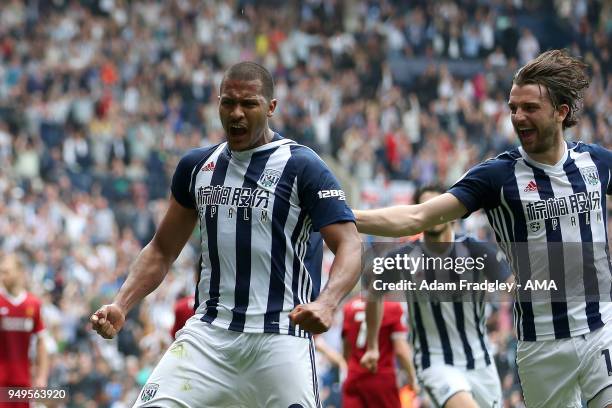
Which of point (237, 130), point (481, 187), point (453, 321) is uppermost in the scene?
point (237, 130)

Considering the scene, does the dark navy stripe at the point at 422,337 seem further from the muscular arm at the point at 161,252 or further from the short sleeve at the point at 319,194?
the short sleeve at the point at 319,194

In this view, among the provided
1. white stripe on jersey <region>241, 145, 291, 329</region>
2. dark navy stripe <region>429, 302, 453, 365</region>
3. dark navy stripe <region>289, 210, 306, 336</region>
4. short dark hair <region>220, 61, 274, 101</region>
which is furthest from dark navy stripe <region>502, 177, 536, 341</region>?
dark navy stripe <region>429, 302, 453, 365</region>

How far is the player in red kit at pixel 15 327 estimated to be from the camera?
10156mm

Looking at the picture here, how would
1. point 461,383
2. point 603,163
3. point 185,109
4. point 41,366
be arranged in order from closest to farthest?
point 603,163
point 461,383
point 41,366
point 185,109

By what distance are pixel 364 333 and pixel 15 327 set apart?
2850mm

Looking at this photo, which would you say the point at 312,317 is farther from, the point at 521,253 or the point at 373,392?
the point at 373,392

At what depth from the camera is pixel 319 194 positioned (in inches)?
229

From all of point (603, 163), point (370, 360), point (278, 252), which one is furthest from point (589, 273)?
point (370, 360)

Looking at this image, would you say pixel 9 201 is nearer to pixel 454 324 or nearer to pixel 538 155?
pixel 454 324

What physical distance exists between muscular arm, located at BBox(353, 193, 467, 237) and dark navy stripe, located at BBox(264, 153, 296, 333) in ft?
1.68

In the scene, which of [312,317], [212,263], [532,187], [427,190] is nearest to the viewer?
[312,317]

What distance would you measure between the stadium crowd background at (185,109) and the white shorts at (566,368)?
24.7 feet

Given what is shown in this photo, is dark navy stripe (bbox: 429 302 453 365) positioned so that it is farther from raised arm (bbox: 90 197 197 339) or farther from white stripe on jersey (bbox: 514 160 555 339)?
raised arm (bbox: 90 197 197 339)

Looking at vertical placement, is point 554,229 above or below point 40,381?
above
